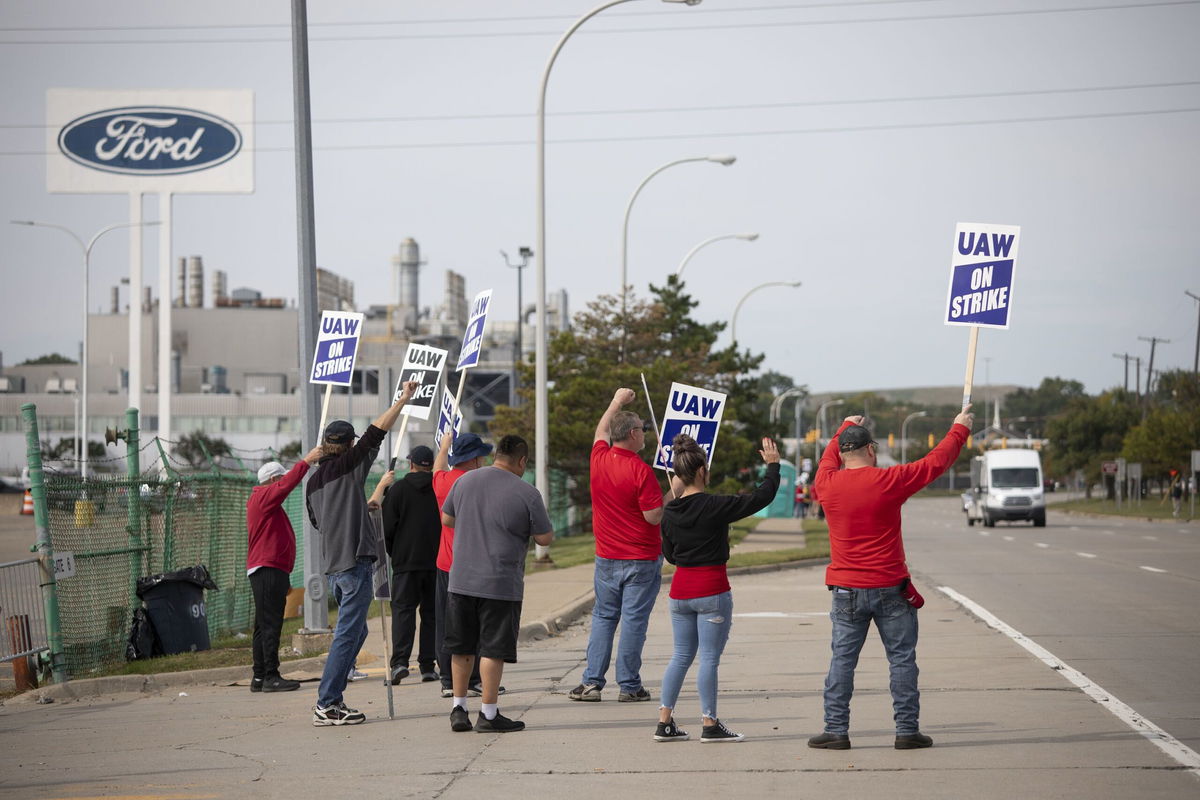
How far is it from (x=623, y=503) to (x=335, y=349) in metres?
5.31

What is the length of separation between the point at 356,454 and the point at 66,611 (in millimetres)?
4090

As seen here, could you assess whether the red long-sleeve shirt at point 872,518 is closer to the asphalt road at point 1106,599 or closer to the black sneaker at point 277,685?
the asphalt road at point 1106,599

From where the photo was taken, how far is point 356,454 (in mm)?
9227

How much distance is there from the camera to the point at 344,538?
9.23 metres

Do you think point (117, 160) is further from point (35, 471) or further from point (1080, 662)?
point (1080, 662)

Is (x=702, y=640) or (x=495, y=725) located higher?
(x=702, y=640)

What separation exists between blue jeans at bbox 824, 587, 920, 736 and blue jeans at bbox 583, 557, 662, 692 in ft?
6.58

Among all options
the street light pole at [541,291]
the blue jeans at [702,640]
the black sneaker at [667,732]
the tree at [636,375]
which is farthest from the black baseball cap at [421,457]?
the tree at [636,375]

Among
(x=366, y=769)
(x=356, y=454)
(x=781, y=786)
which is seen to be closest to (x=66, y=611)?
(x=356, y=454)

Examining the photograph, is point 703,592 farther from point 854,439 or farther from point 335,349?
point 335,349

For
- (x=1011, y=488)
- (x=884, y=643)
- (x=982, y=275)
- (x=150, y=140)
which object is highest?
(x=150, y=140)

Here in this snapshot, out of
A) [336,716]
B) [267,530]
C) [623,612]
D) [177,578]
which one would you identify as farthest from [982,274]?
[177,578]

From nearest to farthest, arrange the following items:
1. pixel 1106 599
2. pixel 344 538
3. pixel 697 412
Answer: pixel 344 538
pixel 697 412
pixel 1106 599

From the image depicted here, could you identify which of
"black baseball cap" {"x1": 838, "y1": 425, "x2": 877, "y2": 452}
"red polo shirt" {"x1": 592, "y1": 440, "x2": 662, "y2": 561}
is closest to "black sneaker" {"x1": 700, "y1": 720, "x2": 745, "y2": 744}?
"red polo shirt" {"x1": 592, "y1": 440, "x2": 662, "y2": 561}
